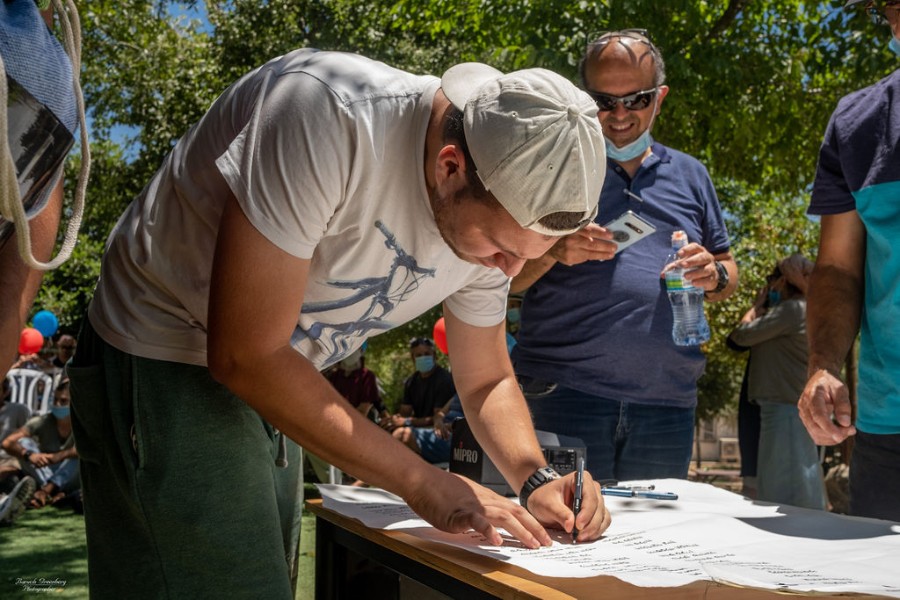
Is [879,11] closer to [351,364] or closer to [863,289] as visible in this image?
[863,289]

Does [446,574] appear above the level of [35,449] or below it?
above

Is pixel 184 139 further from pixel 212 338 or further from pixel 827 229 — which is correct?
pixel 827 229

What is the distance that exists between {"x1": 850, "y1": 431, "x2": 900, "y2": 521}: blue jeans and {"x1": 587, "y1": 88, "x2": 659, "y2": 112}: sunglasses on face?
128 centimetres

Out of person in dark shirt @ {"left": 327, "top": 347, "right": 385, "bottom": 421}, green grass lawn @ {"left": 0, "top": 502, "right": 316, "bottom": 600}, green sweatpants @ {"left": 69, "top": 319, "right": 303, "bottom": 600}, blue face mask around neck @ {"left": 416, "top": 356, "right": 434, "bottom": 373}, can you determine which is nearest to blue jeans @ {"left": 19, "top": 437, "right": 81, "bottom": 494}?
green grass lawn @ {"left": 0, "top": 502, "right": 316, "bottom": 600}

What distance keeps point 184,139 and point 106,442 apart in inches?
23.8

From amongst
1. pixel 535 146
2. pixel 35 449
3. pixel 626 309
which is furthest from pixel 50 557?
pixel 535 146

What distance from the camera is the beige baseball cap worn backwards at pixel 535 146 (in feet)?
4.85

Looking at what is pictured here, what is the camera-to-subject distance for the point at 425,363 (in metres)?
9.63

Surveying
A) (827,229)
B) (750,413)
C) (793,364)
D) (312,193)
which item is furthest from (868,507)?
(750,413)

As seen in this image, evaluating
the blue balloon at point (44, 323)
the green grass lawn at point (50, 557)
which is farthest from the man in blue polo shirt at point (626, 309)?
the blue balloon at point (44, 323)

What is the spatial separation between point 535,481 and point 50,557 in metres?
5.07

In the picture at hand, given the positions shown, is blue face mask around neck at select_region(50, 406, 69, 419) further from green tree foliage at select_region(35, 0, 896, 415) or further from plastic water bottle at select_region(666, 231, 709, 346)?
plastic water bottle at select_region(666, 231, 709, 346)

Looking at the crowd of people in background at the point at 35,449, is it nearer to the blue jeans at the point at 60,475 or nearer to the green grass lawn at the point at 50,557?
the blue jeans at the point at 60,475

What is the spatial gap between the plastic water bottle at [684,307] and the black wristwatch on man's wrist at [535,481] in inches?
41.9
